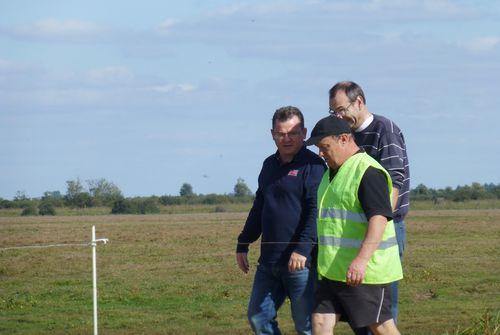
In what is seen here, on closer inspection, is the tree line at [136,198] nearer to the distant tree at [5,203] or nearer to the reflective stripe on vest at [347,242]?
the distant tree at [5,203]

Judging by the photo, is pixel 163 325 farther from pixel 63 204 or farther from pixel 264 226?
pixel 63 204

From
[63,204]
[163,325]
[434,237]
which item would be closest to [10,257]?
[163,325]

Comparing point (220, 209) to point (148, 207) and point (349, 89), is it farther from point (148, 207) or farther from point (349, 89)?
point (349, 89)

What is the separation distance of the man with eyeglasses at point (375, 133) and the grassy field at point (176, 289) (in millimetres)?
4444

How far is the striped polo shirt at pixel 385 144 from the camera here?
6.50m

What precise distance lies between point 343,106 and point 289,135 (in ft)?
1.81

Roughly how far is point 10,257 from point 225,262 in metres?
5.05

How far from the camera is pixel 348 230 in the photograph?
5.86 m

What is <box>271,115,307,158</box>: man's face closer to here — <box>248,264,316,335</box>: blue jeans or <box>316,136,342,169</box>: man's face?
<box>248,264,316,335</box>: blue jeans

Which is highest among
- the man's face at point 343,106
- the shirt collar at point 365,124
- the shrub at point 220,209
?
the shrub at point 220,209

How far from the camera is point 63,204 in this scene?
214ft

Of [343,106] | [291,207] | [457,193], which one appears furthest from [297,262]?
[457,193]

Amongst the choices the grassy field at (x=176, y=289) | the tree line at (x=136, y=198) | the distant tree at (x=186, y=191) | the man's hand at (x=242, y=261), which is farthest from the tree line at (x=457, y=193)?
the man's hand at (x=242, y=261)

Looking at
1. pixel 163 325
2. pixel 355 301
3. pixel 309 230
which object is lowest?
Answer: pixel 163 325
